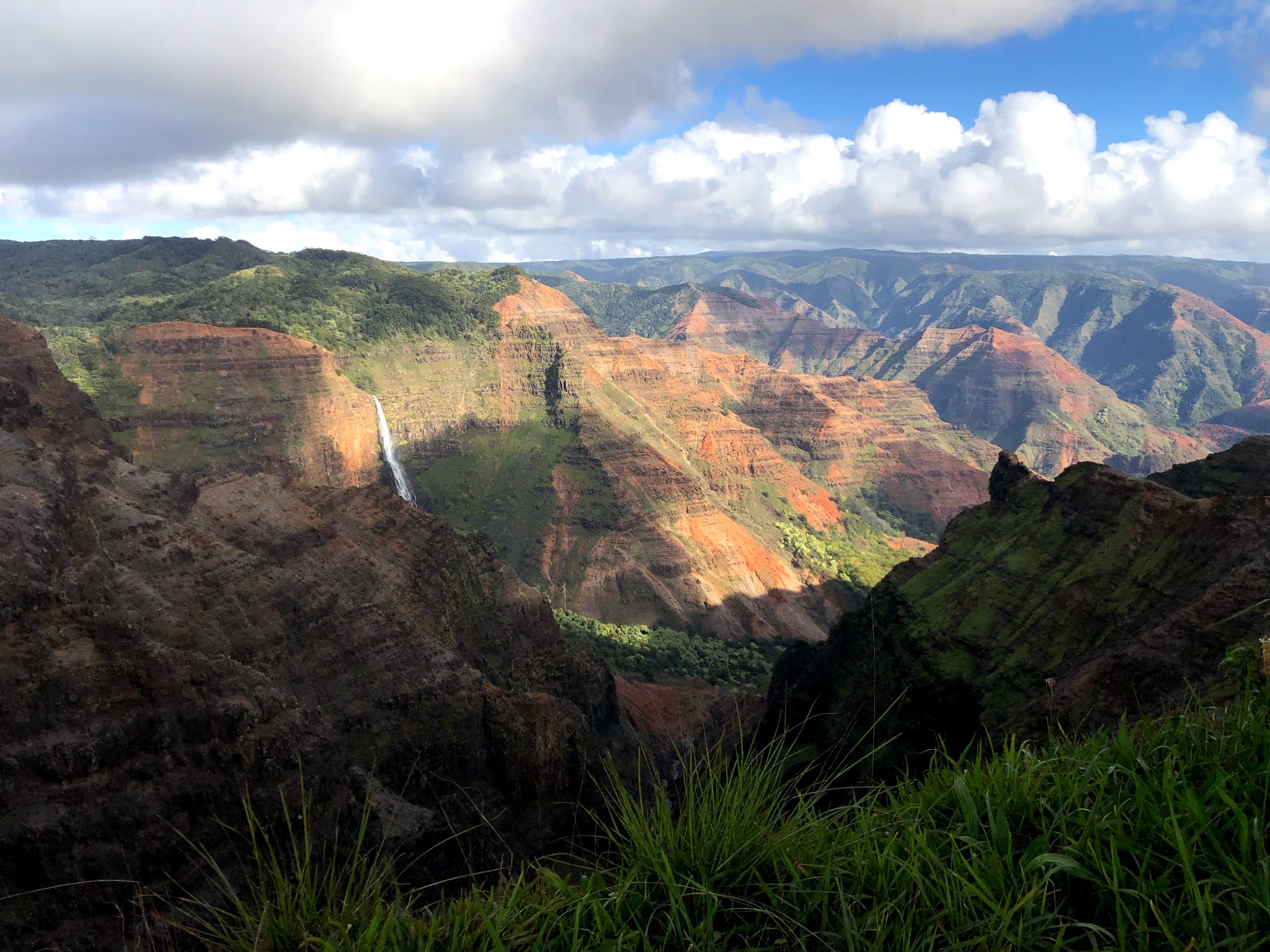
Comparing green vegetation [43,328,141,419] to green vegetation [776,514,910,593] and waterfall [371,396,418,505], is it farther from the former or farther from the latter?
green vegetation [776,514,910,593]

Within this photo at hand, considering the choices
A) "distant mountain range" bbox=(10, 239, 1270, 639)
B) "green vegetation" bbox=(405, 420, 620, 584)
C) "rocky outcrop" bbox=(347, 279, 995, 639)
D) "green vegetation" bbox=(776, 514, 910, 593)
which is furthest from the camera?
"green vegetation" bbox=(776, 514, 910, 593)

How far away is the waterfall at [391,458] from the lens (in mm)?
100938

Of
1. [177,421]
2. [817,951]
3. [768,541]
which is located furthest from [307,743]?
[768,541]

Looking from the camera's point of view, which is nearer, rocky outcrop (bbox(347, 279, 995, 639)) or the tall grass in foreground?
the tall grass in foreground

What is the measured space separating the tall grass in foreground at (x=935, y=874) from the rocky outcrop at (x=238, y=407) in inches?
3398

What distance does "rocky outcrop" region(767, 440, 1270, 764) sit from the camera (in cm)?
2997

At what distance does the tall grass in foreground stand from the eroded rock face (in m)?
10.4

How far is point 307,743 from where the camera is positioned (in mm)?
26844

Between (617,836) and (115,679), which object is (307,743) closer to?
(115,679)

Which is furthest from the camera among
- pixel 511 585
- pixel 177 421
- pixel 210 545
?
pixel 177 421

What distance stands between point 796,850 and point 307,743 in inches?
1010

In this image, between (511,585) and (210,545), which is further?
(511,585)

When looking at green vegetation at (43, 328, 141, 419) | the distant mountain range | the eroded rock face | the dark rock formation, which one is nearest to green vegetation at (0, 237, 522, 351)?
the distant mountain range

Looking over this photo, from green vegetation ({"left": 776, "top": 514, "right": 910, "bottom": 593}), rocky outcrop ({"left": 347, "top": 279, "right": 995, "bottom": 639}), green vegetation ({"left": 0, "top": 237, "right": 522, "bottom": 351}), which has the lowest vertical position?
green vegetation ({"left": 776, "top": 514, "right": 910, "bottom": 593})
